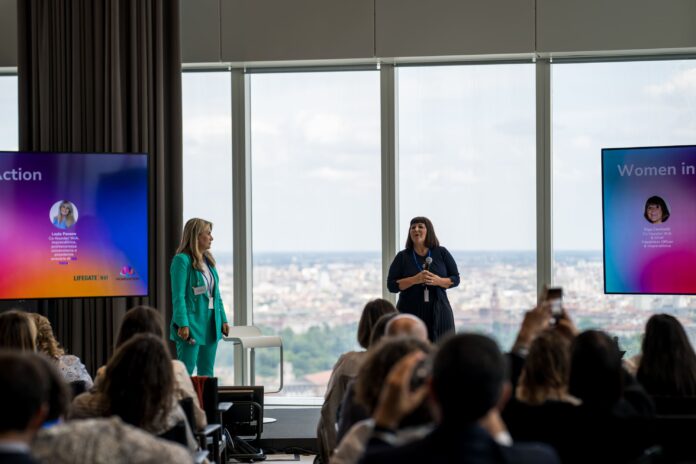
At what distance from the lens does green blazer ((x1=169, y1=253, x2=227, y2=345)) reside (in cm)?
685

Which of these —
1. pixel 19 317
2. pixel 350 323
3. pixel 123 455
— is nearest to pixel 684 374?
pixel 123 455

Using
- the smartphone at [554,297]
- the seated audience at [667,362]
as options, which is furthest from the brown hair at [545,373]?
the seated audience at [667,362]

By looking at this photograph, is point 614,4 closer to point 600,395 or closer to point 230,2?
point 230,2

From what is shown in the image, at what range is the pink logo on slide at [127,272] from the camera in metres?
6.93

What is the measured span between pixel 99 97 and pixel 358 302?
2.92m

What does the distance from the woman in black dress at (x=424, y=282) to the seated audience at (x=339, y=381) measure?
228 centimetres

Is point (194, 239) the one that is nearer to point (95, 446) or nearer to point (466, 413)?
point (95, 446)

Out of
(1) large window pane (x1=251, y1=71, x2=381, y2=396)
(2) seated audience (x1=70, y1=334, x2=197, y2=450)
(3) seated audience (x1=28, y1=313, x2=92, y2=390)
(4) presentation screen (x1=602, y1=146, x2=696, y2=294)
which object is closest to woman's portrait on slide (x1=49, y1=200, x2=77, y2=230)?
(1) large window pane (x1=251, y1=71, x2=381, y2=396)

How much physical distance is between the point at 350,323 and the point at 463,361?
20.4 ft

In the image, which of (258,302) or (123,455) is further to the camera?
(258,302)

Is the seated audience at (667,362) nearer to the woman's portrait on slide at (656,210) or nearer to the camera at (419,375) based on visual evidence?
the camera at (419,375)

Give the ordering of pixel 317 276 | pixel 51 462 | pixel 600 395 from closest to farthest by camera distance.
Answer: pixel 51 462 → pixel 600 395 → pixel 317 276

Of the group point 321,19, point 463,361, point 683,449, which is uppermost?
point 321,19

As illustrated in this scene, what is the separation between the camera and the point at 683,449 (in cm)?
334
